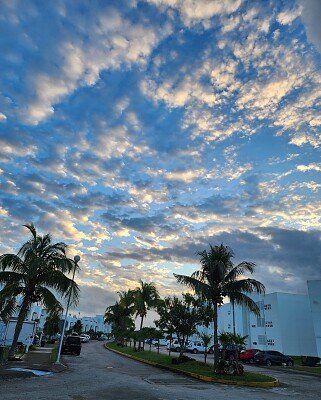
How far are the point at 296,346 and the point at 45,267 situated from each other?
40.1 metres

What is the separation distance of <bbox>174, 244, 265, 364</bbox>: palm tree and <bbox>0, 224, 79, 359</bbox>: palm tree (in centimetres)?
791

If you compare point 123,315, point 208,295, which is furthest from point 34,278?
point 123,315

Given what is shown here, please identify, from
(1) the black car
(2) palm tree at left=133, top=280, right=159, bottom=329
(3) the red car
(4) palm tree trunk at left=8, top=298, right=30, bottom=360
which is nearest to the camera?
(4) palm tree trunk at left=8, top=298, right=30, bottom=360

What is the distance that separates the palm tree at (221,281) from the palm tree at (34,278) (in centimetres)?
791

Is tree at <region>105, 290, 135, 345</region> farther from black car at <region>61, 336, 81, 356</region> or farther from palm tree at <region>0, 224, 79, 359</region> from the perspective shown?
palm tree at <region>0, 224, 79, 359</region>

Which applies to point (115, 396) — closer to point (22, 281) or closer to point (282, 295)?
point (22, 281)

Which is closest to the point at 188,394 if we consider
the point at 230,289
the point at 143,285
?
the point at 230,289

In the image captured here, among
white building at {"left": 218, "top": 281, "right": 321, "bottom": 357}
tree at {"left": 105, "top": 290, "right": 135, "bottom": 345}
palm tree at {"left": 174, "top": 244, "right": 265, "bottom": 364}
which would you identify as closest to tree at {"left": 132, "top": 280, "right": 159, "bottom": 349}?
tree at {"left": 105, "top": 290, "right": 135, "bottom": 345}

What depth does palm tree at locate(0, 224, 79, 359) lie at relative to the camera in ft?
66.4

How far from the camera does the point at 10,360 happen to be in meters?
20.1

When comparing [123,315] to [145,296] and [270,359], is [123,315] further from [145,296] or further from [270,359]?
[270,359]

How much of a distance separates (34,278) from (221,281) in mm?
11734

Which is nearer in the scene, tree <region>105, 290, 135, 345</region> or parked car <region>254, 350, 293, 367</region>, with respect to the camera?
parked car <region>254, 350, 293, 367</region>

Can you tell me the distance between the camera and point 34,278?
2105cm
